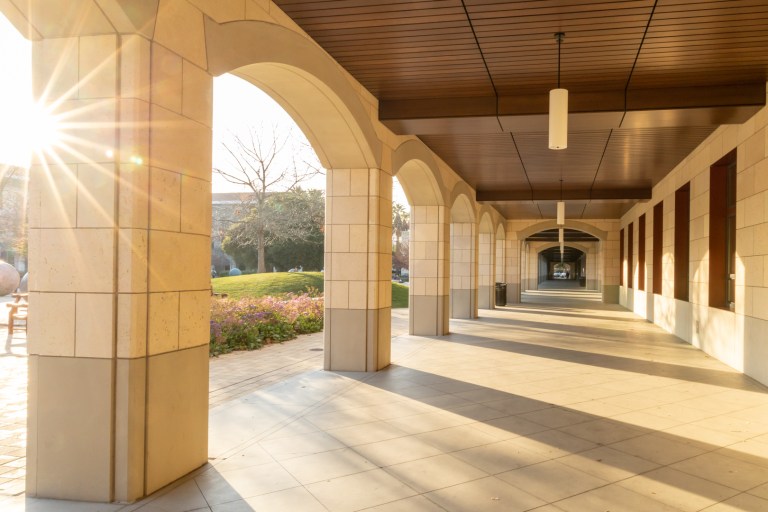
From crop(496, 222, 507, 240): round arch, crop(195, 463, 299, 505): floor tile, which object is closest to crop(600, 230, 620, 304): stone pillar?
crop(496, 222, 507, 240): round arch

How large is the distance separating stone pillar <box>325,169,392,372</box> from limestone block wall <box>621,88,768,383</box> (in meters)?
4.59

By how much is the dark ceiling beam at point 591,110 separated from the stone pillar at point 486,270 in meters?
12.1

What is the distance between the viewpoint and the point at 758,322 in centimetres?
710

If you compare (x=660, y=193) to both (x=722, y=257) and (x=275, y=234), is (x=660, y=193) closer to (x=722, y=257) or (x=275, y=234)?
(x=722, y=257)

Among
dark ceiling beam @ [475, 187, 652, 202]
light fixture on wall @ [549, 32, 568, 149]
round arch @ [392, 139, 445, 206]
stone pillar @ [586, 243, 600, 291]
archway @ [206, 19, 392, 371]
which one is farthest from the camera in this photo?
stone pillar @ [586, 243, 600, 291]

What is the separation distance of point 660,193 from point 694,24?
934cm

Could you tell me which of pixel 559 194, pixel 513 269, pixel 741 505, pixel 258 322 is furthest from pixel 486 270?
pixel 741 505

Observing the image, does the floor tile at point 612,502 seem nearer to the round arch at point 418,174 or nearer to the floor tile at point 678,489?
the floor tile at point 678,489

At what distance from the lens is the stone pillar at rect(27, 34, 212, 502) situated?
3.38 m

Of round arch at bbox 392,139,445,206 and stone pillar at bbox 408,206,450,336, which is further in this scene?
stone pillar at bbox 408,206,450,336

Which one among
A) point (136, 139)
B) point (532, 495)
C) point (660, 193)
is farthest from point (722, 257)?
point (136, 139)

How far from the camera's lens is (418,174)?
1031cm

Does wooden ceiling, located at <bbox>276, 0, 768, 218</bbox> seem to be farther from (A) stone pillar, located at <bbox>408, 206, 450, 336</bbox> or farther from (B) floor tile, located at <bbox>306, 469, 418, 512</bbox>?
(B) floor tile, located at <bbox>306, 469, 418, 512</bbox>

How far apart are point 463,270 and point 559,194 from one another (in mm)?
3122
